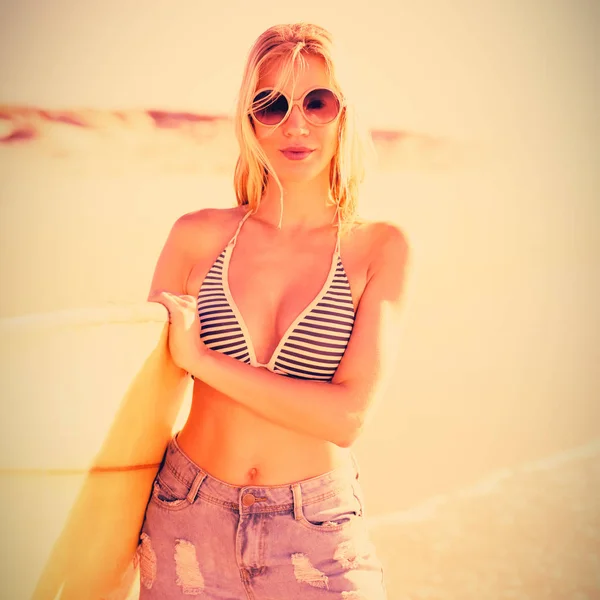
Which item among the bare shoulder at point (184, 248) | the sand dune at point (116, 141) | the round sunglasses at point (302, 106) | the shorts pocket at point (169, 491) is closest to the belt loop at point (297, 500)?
the shorts pocket at point (169, 491)

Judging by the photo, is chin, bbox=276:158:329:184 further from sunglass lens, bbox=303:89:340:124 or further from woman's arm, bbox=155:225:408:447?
woman's arm, bbox=155:225:408:447

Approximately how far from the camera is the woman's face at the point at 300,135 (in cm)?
169

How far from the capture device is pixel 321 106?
1.71 meters

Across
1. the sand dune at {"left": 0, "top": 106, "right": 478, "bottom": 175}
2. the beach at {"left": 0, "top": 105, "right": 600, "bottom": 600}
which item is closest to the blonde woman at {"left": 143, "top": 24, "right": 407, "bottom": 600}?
the beach at {"left": 0, "top": 105, "right": 600, "bottom": 600}

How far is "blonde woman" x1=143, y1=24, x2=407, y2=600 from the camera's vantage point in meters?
1.44

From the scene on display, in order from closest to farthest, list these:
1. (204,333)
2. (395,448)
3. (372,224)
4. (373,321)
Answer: (373,321)
(204,333)
(372,224)
(395,448)

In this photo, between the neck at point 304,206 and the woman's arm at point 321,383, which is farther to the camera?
the neck at point 304,206

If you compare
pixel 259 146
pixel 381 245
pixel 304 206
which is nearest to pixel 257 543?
pixel 381 245

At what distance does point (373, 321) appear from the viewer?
59.8 inches

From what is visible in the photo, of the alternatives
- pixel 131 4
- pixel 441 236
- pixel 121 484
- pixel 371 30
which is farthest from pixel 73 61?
pixel 121 484

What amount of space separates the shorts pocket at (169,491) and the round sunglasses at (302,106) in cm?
94

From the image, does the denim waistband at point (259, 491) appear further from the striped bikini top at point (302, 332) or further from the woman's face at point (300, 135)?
the woman's face at point (300, 135)

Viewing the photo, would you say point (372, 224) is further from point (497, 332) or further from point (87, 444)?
point (497, 332)

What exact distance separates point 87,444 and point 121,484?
15cm
